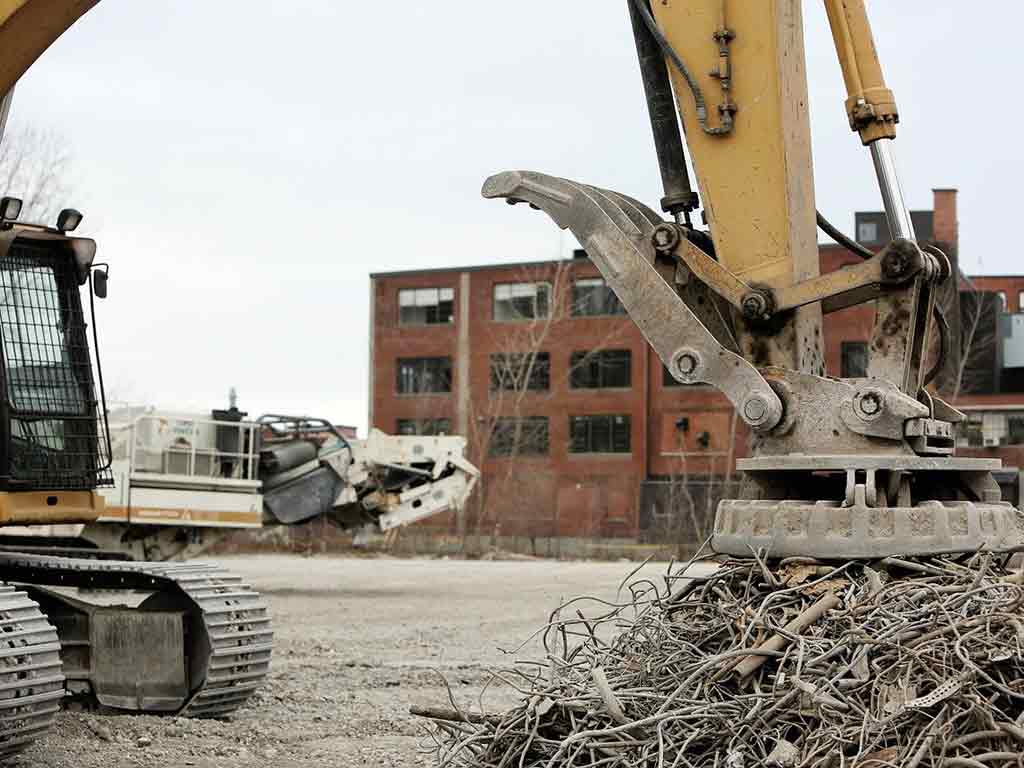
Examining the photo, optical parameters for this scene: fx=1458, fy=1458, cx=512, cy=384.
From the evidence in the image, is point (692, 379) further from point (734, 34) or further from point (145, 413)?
point (145, 413)

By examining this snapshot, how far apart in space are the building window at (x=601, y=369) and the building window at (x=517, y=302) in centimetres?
222

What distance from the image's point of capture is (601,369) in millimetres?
48438

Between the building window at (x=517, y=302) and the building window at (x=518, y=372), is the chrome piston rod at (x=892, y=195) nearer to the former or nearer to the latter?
the building window at (x=518, y=372)

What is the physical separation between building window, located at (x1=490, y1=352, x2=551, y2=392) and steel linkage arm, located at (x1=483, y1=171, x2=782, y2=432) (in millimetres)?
42024

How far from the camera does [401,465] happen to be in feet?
65.1

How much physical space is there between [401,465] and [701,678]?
15.5m

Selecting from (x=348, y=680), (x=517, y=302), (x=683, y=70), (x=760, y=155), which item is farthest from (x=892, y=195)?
(x=517, y=302)

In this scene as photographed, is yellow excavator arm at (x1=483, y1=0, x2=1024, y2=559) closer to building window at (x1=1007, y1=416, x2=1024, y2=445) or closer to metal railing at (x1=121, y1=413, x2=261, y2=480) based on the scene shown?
metal railing at (x1=121, y1=413, x2=261, y2=480)

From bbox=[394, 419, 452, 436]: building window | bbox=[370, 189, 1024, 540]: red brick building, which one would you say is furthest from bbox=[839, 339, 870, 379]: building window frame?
bbox=[394, 419, 452, 436]: building window

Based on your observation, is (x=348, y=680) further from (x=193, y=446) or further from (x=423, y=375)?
(x=423, y=375)

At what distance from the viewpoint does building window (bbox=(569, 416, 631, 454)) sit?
156 feet

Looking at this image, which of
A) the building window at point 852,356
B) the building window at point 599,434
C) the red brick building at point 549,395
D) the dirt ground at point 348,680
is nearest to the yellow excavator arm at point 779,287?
the dirt ground at point 348,680

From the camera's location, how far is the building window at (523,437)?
48625mm

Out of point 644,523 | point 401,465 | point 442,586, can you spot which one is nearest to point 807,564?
point 401,465
